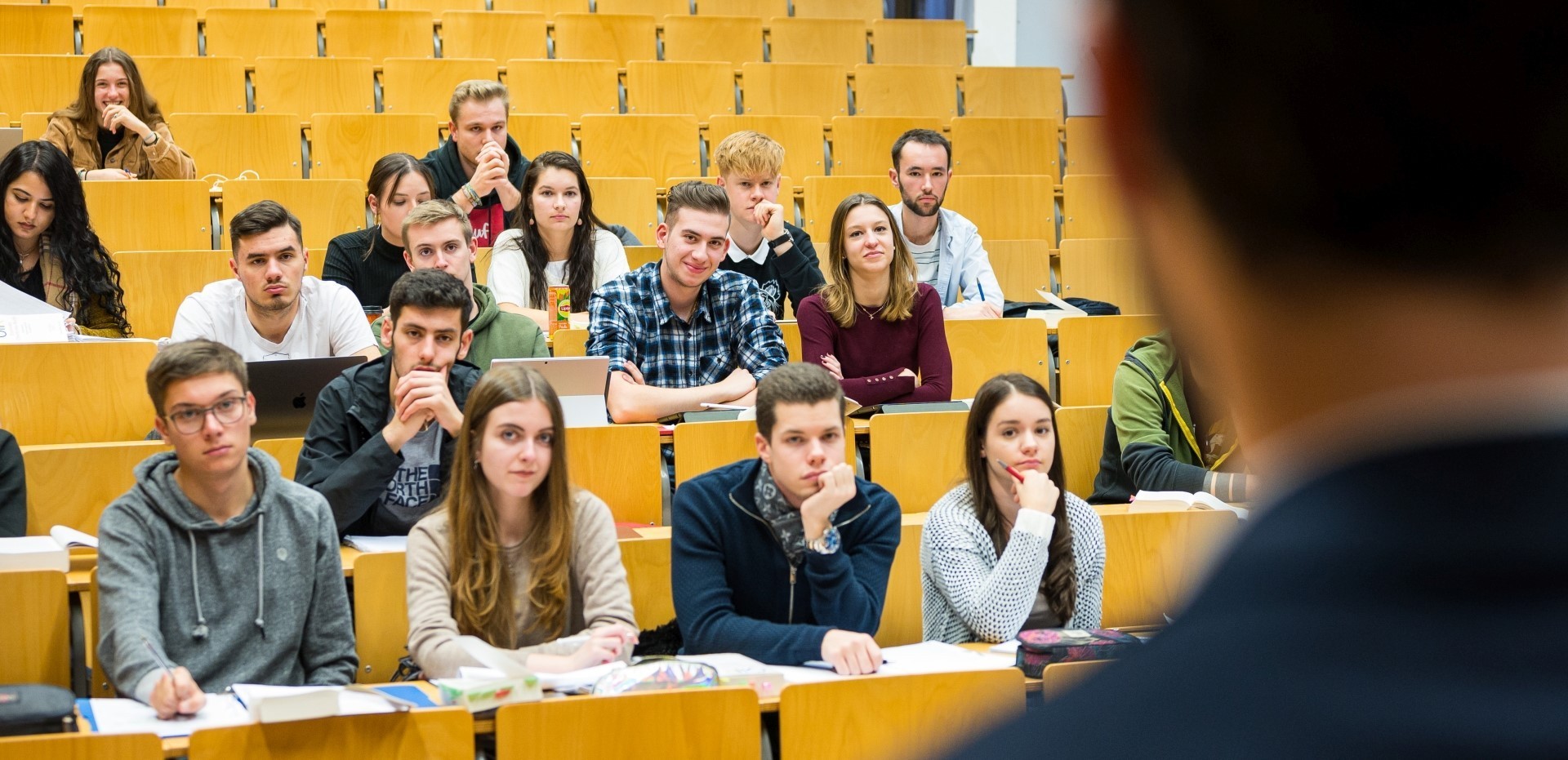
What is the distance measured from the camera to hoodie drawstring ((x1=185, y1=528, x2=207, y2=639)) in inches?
107

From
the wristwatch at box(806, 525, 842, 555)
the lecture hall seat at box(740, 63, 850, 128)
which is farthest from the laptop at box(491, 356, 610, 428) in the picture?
the lecture hall seat at box(740, 63, 850, 128)

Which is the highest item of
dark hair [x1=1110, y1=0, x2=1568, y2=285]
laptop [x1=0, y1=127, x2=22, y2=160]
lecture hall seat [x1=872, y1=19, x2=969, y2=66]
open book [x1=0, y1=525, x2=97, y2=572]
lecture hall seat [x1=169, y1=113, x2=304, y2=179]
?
lecture hall seat [x1=872, y1=19, x2=969, y2=66]

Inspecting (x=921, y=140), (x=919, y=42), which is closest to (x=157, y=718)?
(x=921, y=140)

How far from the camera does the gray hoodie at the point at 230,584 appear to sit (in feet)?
8.71

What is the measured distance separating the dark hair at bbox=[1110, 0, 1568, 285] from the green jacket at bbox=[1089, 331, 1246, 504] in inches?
138

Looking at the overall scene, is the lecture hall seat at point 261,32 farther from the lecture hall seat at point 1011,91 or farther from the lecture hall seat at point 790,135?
the lecture hall seat at point 1011,91

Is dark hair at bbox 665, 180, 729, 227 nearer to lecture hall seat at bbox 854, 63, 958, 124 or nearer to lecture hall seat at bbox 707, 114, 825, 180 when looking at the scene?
lecture hall seat at bbox 707, 114, 825, 180

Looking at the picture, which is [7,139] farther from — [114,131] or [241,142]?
[241,142]

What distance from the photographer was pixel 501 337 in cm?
406

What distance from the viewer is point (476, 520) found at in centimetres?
291

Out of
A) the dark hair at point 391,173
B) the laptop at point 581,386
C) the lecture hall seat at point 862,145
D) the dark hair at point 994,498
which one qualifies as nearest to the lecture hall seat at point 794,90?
the lecture hall seat at point 862,145

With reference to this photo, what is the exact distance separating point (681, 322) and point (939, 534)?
142cm

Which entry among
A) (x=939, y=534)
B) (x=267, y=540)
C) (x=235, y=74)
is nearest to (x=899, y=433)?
(x=939, y=534)

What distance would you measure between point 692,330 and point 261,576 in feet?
5.74
